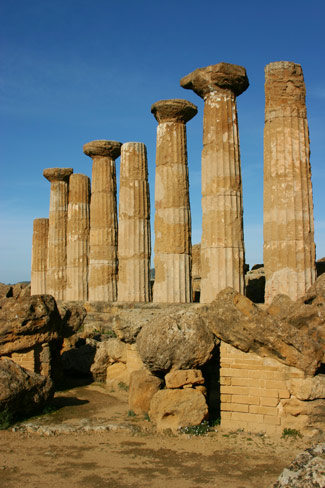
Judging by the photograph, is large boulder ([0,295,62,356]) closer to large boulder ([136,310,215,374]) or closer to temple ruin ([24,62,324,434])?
temple ruin ([24,62,324,434])

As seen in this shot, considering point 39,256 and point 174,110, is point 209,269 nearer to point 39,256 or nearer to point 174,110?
point 174,110

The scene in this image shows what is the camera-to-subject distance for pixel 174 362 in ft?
32.8

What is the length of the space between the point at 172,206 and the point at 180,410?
400 inches

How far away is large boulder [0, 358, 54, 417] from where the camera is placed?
9.77 meters

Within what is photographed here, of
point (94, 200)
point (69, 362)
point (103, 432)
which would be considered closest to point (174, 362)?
point (103, 432)

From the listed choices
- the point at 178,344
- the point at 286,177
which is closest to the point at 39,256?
the point at 286,177

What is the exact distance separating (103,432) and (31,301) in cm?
409

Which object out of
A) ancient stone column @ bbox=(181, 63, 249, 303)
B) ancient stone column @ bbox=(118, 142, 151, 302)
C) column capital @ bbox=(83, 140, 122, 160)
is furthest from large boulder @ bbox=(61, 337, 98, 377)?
column capital @ bbox=(83, 140, 122, 160)

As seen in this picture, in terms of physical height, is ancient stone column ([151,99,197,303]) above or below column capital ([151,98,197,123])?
below

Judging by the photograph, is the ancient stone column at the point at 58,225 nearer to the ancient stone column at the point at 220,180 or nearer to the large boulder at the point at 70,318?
the large boulder at the point at 70,318

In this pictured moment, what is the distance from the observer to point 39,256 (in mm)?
32156

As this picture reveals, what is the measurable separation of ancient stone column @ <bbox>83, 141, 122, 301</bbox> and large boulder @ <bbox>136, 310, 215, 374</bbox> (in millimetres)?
13179

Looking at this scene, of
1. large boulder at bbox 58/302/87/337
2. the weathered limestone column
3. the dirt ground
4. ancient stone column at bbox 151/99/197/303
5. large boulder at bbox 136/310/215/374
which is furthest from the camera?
the weathered limestone column

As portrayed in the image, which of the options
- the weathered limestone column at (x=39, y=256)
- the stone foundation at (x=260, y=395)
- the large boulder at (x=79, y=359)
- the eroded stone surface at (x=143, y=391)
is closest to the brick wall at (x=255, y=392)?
the stone foundation at (x=260, y=395)
